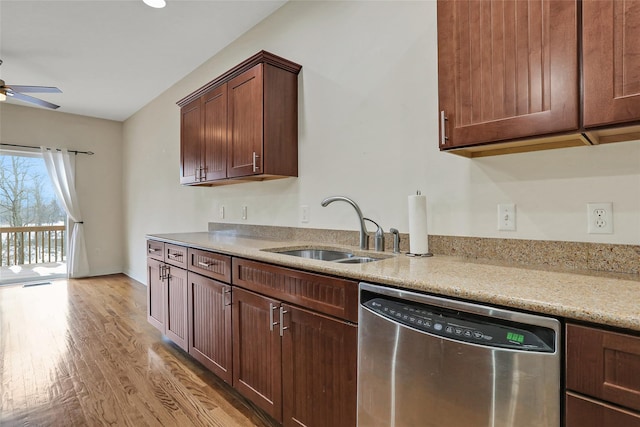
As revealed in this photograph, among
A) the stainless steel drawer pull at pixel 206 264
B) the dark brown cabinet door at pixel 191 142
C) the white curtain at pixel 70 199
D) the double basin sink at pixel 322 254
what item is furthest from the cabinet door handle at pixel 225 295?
the white curtain at pixel 70 199

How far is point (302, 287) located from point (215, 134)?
1.80 meters

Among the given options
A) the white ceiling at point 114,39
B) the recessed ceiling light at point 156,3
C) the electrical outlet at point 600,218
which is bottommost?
the electrical outlet at point 600,218

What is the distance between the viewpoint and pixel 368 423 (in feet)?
4.09

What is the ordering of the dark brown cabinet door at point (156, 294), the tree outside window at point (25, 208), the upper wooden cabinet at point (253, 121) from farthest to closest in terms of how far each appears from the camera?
the tree outside window at point (25, 208)
the dark brown cabinet door at point (156, 294)
the upper wooden cabinet at point (253, 121)

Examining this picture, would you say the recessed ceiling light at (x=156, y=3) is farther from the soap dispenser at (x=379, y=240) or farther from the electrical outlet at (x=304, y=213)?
the soap dispenser at (x=379, y=240)

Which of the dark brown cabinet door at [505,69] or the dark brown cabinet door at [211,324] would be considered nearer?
the dark brown cabinet door at [505,69]

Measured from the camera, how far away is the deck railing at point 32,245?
201 inches

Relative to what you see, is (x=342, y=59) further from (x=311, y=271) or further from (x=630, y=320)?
(x=630, y=320)

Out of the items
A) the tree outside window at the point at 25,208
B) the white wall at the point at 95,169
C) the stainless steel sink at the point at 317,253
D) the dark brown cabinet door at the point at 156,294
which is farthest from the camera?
the white wall at the point at 95,169

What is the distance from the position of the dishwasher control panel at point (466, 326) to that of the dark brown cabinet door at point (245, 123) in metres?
1.50

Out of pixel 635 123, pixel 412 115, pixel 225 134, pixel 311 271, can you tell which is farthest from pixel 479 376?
pixel 225 134

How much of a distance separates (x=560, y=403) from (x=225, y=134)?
8.32 feet

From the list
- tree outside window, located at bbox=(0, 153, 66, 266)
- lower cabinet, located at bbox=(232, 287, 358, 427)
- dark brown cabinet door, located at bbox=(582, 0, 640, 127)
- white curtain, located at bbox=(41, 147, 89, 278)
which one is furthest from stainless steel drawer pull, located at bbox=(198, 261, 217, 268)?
tree outside window, located at bbox=(0, 153, 66, 266)

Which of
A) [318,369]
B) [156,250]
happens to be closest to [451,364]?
[318,369]
